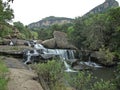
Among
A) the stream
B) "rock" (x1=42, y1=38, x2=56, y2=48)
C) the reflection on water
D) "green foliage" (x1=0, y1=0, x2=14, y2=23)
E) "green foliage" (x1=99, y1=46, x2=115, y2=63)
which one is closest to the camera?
"green foliage" (x1=0, y1=0, x2=14, y2=23)

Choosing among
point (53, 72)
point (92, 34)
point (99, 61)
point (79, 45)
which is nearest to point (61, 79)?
point (53, 72)

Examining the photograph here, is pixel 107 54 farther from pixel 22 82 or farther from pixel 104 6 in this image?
pixel 104 6

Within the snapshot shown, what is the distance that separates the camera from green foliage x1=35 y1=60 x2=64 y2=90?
42.0 ft

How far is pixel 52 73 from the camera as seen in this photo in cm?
1280

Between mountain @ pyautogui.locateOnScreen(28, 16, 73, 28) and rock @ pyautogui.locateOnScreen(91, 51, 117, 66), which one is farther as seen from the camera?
mountain @ pyautogui.locateOnScreen(28, 16, 73, 28)

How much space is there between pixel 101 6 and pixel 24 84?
391 ft

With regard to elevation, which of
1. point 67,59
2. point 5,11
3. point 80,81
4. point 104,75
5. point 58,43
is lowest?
point 104,75

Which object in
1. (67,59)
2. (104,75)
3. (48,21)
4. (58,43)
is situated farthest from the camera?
(48,21)

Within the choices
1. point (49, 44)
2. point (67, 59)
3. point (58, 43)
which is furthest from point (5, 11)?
point (58, 43)

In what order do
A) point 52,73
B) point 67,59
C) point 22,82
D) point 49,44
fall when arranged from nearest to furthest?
point 22,82 → point 52,73 → point 67,59 → point 49,44

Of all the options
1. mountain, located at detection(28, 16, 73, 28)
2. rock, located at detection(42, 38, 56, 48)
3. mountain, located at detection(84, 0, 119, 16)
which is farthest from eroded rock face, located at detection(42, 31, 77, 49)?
mountain, located at detection(28, 16, 73, 28)

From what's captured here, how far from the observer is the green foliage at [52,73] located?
12805 millimetres

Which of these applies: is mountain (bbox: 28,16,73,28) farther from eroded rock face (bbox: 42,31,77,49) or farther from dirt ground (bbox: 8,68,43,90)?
dirt ground (bbox: 8,68,43,90)

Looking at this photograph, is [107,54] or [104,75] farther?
[107,54]
